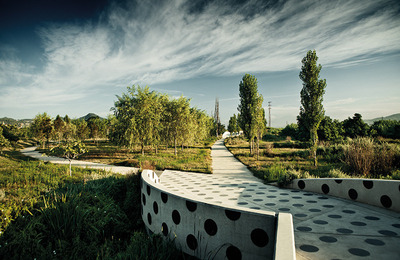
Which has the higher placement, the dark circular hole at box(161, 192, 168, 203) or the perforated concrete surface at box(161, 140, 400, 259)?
the dark circular hole at box(161, 192, 168, 203)

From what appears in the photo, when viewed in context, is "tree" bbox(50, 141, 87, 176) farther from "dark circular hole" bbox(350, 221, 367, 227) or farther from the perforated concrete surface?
"dark circular hole" bbox(350, 221, 367, 227)

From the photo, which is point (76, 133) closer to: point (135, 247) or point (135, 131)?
point (135, 131)

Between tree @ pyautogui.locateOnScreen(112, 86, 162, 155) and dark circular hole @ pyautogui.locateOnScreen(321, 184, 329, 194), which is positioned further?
tree @ pyautogui.locateOnScreen(112, 86, 162, 155)

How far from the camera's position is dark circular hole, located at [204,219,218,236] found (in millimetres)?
3188

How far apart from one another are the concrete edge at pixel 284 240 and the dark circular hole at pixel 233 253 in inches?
32.2

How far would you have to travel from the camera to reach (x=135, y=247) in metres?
3.73

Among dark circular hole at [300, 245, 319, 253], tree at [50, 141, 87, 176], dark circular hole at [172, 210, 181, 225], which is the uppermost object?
tree at [50, 141, 87, 176]

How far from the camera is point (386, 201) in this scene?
4672 mm

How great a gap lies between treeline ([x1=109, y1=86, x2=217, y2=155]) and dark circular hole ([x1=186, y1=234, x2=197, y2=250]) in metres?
18.4

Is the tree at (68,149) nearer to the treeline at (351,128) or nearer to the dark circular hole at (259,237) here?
the dark circular hole at (259,237)

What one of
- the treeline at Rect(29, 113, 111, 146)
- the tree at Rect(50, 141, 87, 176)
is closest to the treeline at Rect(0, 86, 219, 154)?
the treeline at Rect(29, 113, 111, 146)

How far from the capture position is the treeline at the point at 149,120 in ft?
69.6

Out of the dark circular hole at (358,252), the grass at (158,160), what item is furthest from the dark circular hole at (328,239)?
the grass at (158,160)

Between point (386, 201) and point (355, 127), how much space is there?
36860 millimetres
